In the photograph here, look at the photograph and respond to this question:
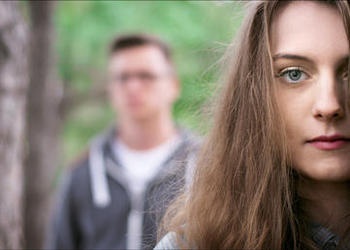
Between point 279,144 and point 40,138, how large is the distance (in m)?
4.33

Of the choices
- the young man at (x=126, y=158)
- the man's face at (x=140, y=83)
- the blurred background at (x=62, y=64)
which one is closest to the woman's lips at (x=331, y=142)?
the blurred background at (x=62, y=64)

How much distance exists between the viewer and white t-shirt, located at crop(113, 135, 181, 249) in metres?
4.38

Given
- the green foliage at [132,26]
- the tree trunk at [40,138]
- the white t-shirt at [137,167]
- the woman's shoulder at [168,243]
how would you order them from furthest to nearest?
the green foliage at [132,26] < the tree trunk at [40,138] < the white t-shirt at [137,167] < the woman's shoulder at [168,243]

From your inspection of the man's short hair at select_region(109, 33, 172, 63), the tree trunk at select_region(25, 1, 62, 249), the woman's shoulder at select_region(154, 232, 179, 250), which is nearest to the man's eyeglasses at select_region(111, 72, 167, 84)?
the man's short hair at select_region(109, 33, 172, 63)

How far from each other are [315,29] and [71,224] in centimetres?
285

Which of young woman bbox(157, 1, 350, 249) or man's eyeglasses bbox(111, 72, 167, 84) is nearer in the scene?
young woman bbox(157, 1, 350, 249)

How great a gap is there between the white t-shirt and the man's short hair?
2.18 feet

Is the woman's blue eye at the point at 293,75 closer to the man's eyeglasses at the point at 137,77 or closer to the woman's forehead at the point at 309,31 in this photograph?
the woman's forehead at the point at 309,31

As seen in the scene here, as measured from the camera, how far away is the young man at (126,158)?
14.6 feet

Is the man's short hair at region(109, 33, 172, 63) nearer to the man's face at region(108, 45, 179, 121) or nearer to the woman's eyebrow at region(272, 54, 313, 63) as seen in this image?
the man's face at region(108, 45, 179, 121)

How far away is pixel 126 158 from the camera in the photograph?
495cm

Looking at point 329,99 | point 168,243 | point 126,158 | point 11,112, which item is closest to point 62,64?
point 126,158

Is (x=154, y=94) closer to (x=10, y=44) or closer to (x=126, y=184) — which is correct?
(x=126, y=184)

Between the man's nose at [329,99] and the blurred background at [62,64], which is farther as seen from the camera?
the blurred background at [62,64]
